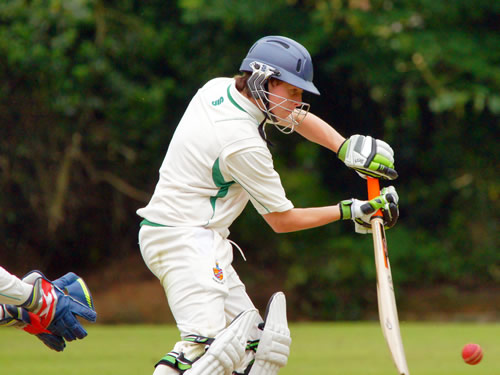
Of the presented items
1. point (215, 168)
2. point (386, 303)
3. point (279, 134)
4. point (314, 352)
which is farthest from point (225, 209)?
point (279, 134)

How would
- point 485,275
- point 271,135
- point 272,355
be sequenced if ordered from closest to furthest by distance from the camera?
point 272,355 < point 271,135 < point 485,275

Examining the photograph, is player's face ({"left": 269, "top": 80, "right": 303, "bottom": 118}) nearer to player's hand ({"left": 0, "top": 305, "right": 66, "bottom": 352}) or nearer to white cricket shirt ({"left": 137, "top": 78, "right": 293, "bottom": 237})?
white cricket shirt ({"left": 137, "top": 78, "right": 293, "bottom": 237})

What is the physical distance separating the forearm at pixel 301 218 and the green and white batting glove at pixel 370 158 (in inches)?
9.5

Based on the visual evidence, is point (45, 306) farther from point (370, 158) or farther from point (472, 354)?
point (472, 354)

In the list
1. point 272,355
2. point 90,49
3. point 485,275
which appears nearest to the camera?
point 272,355

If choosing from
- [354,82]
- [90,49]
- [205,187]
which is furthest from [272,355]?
[354,82]

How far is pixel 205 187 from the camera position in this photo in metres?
3.88

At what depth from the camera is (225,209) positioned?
3.95 metres

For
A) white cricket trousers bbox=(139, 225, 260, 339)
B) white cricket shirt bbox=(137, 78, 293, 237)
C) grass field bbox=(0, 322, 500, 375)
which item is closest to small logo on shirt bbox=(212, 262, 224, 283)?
white cricket trousers bbox=(139, 225, 260, 339)

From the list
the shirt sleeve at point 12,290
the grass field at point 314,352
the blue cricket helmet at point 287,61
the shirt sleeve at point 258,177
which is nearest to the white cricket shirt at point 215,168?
the shirt sleeve at point 258,177

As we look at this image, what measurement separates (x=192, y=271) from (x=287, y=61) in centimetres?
98

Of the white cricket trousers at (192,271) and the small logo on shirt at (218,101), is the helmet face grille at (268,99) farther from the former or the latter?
the white cricket trousers at (192,271)

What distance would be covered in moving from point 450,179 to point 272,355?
10.5 metres

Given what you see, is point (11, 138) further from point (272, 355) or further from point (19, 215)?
point (272, 355)
